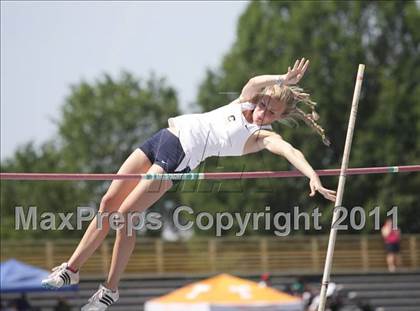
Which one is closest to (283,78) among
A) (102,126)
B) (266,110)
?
(266,110)

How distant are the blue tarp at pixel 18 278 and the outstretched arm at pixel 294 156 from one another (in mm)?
9700

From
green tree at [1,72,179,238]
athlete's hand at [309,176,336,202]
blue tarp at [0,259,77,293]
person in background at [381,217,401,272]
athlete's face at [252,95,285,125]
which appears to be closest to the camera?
athlete's hand at [309,176,336,202]

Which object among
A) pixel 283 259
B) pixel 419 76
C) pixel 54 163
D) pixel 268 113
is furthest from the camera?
pixel 54 163

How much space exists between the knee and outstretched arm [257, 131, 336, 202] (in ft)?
3.49

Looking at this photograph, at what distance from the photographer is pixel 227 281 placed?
1389cm

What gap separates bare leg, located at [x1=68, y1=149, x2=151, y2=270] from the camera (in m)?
7.75

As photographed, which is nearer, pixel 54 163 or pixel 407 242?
pixel 407 242

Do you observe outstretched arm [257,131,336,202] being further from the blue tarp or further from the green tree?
the green tree

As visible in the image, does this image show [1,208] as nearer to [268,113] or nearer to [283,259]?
[283,259]

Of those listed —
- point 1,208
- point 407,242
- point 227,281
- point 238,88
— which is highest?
point 238,88

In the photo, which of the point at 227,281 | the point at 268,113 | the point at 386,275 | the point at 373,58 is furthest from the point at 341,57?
the point at 268,113

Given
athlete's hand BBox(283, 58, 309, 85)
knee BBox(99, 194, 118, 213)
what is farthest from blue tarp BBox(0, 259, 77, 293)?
athlete's hand BBox(283, 58, 309, 85)

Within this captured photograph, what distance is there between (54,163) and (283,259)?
1970 centimetres

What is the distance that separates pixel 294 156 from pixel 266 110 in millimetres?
518
